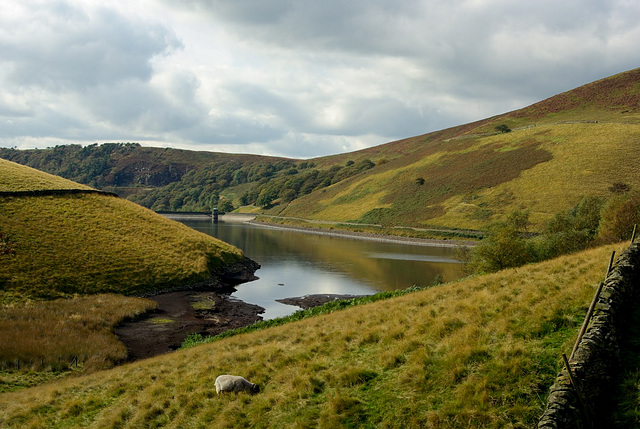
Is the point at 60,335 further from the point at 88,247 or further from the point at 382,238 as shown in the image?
the point at 382,238

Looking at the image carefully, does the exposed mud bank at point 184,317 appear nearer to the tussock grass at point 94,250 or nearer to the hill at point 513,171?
the tussock grass at point 94,250

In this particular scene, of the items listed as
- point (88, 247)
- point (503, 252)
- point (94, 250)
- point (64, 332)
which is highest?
point (88, 247)

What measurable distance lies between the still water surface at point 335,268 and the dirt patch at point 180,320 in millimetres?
2714

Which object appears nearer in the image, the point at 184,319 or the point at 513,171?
the point at 184,319

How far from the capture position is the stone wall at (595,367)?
896 centimetres

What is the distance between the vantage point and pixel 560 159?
110312 millimetres

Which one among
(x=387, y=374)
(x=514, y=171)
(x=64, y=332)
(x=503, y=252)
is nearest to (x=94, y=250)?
(x=64, y=332)

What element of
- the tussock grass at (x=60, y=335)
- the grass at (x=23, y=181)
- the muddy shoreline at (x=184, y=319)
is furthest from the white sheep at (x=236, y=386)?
the grass at (x=23, y=181)

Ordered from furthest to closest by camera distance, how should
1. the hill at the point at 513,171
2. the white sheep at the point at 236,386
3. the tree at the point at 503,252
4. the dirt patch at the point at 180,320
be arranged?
the hill at the point at 513,171 → the tree at the point at 503,252 → the dirt patch at the point at 180,320 → the white sheep at the point at 236,386

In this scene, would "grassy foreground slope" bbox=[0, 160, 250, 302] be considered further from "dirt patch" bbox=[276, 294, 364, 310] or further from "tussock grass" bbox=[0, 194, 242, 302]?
"dirt patch" bbox=[276, 294, 364, 310]

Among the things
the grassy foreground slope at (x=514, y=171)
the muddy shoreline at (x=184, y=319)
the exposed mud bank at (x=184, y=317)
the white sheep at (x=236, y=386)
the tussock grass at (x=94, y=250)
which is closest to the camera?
the white sheep at (x=236, y=386)

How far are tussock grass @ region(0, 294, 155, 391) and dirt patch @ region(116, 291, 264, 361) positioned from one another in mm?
1178

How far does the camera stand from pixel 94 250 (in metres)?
50.9

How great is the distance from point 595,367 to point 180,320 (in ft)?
110
